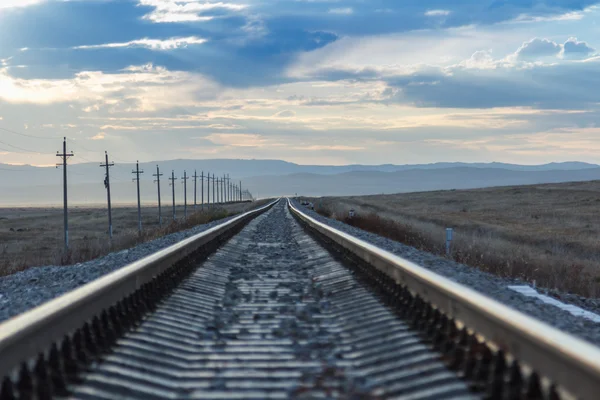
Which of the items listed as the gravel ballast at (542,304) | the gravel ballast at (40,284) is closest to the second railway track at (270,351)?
the gravel ballast at (40,284)

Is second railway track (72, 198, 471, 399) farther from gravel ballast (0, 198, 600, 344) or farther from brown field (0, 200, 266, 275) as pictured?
brown field (0, 200, 266, 275)

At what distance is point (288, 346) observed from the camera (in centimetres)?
530

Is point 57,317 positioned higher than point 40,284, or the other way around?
point 57,317

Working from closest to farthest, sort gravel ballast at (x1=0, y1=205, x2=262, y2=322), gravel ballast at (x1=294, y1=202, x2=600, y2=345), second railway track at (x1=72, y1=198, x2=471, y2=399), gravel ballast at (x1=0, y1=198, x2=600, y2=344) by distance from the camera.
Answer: second railway track at (x1=72, y1=198, x2=471, y2=399)
gravel ballast at (x1=294, y1=202, x2=600, y2=345)
gravel ballast at (x1=0, y1=198, x2=600, y2=344)
gravel ballast at (x1=0, y1=205, x2=262, y2=322)

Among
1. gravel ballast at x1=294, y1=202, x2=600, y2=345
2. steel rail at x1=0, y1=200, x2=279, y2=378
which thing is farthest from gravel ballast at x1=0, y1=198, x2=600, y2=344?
steel rail at x1=0, y1=200, x2=279, y2=378

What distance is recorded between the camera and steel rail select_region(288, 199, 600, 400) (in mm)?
3129

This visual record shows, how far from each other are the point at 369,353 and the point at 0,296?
646cm

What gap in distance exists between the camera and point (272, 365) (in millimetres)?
4730

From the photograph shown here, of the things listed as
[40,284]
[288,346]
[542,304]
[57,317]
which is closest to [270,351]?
[288,346]

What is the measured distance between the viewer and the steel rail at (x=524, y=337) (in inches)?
123

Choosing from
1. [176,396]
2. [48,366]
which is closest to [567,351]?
[176,396]

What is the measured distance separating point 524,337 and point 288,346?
199 centimetres

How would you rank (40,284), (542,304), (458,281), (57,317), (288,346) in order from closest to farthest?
(57,317), (288,346), (542,304), (458,281), (40,284)

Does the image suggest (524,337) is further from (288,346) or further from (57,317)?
(57,317)
